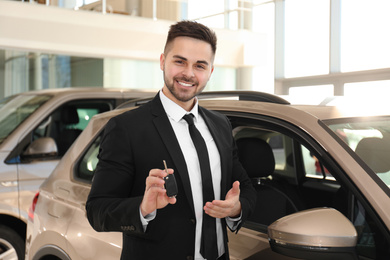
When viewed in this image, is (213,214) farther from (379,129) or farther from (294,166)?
(294,166)

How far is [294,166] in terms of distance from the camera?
3004mm

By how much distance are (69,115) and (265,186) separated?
2.66 m

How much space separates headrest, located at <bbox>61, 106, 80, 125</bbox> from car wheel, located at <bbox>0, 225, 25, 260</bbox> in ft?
3.63

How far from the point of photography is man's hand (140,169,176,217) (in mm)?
1400

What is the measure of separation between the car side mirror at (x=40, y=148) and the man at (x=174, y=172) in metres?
2.81

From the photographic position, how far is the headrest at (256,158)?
2.25m

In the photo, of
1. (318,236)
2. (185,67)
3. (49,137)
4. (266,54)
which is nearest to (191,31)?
(185,67)

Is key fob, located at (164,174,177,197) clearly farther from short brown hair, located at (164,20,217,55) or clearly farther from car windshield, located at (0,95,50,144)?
car windshield, located at (0,95,50,144)

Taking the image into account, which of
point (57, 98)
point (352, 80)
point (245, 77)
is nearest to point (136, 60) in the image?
point (245, 77)

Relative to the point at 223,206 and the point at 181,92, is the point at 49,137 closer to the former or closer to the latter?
the point at 181,92

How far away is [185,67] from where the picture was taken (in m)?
1.70

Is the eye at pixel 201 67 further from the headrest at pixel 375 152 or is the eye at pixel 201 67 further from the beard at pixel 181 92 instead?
the headrest at pixel 375 152

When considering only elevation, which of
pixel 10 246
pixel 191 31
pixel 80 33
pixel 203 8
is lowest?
pixel 10 246

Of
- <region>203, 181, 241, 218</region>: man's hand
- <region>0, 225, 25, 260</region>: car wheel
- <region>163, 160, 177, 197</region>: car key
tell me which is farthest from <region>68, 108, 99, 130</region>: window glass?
<region>163, 160, 177, 197</region>: car key
